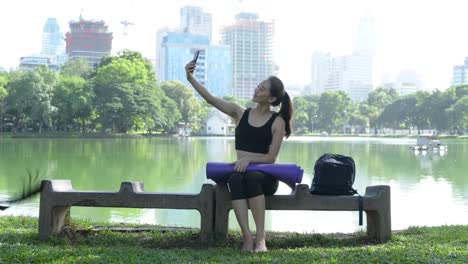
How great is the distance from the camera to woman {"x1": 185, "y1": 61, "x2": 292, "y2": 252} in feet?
12.4

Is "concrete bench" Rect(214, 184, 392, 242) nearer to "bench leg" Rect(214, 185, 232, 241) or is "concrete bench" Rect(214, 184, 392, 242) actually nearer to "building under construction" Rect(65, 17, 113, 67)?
"bench leg" Rect(214, 185, 232, 241)

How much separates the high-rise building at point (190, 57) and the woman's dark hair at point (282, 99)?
118843mm

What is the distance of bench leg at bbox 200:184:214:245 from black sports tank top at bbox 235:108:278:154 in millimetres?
381

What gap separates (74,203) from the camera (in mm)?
4109

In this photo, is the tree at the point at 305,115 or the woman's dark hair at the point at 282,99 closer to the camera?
the woman's dark hair at the point at 282,99

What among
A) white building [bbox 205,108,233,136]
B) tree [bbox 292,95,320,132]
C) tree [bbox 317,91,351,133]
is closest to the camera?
white building [bbox 205,108,233,136]

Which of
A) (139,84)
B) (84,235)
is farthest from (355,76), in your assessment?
(84,235)

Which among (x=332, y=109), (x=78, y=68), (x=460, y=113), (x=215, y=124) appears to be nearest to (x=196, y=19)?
(x=215, y=124)

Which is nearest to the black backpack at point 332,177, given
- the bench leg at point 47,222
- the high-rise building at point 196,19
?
the bench leg at point 47,222

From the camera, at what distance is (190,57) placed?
125688 millimetres

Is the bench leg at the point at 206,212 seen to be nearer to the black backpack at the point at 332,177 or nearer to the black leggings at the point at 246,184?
the black leggings at the point at 246,184

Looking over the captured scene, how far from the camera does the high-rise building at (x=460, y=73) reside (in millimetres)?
133250

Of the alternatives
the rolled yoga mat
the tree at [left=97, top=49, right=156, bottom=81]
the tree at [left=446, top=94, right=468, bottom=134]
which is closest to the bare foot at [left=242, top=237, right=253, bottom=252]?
the rolled yoga mat

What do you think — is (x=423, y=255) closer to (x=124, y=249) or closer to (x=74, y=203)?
(x=124, y=249)
